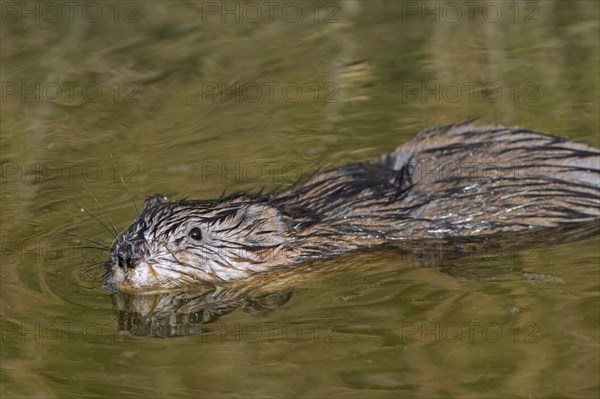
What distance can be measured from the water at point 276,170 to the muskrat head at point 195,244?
0.18m

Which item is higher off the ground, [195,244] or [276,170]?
[276,170]

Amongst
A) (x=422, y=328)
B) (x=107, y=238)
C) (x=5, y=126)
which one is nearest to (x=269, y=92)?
(x=5, y=126)

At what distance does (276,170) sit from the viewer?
10305 mm

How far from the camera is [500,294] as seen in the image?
778 centimetres

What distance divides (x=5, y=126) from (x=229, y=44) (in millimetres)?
2876

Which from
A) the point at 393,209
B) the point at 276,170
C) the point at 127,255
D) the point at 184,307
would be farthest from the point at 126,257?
the point at 276,170

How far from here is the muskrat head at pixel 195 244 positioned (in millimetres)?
8102

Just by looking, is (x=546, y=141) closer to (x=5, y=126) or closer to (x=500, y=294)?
(x=500, y=294)

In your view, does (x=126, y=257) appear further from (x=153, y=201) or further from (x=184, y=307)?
(x=153, y=201)

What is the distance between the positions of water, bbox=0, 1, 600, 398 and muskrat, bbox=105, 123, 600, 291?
221 mm

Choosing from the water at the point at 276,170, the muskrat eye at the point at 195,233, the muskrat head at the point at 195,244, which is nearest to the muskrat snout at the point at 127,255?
the muskrat head at the point at 195,244

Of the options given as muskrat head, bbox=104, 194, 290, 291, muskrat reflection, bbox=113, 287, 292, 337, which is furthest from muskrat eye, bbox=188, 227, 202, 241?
muskrat reflection, bbox=113, 287, 292, 337

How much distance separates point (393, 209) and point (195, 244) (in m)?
1.44

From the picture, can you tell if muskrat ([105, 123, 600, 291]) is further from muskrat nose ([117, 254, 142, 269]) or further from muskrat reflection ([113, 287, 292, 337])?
muskrat nose ([117, 254, 142, 269])
